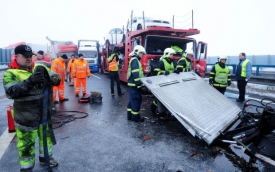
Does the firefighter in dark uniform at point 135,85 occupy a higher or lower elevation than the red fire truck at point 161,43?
lower

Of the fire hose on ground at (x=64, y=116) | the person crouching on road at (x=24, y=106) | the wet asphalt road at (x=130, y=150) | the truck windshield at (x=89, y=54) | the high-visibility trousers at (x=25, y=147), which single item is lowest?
the wet asphalt road at (x=130, y=150)

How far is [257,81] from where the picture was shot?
9.49 meters

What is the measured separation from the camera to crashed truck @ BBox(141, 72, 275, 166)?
2783mm

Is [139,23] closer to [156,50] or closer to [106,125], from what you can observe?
[156,50]

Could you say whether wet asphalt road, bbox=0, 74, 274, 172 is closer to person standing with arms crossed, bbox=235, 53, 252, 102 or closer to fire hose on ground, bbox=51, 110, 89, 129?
fire hose on ground, bbox=51, 110, 89, 129

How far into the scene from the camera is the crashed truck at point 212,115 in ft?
9.13

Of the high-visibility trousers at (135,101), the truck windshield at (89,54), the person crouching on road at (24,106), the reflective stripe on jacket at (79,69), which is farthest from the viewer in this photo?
the truck windshield at (89,54)

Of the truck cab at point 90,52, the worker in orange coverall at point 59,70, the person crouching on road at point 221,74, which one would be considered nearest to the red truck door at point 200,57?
the person crouching on road at point 221,74

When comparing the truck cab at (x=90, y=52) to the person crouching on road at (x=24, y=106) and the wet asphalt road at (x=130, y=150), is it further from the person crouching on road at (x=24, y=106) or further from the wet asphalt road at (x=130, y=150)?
the person crouching on road at (x=24, y=106)

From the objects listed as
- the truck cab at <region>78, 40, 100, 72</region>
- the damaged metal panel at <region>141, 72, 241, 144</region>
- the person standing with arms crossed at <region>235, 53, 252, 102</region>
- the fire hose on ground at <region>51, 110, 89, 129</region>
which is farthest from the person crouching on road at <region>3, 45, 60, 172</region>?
the truck cab at <region>78, 40, 100, 72</region>

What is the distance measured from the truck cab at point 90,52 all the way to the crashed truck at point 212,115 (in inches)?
546

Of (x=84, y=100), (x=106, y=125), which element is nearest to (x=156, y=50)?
(x=84, y=100)

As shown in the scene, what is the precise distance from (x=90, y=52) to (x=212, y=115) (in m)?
15.8

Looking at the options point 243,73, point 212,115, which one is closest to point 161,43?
point 243,73
